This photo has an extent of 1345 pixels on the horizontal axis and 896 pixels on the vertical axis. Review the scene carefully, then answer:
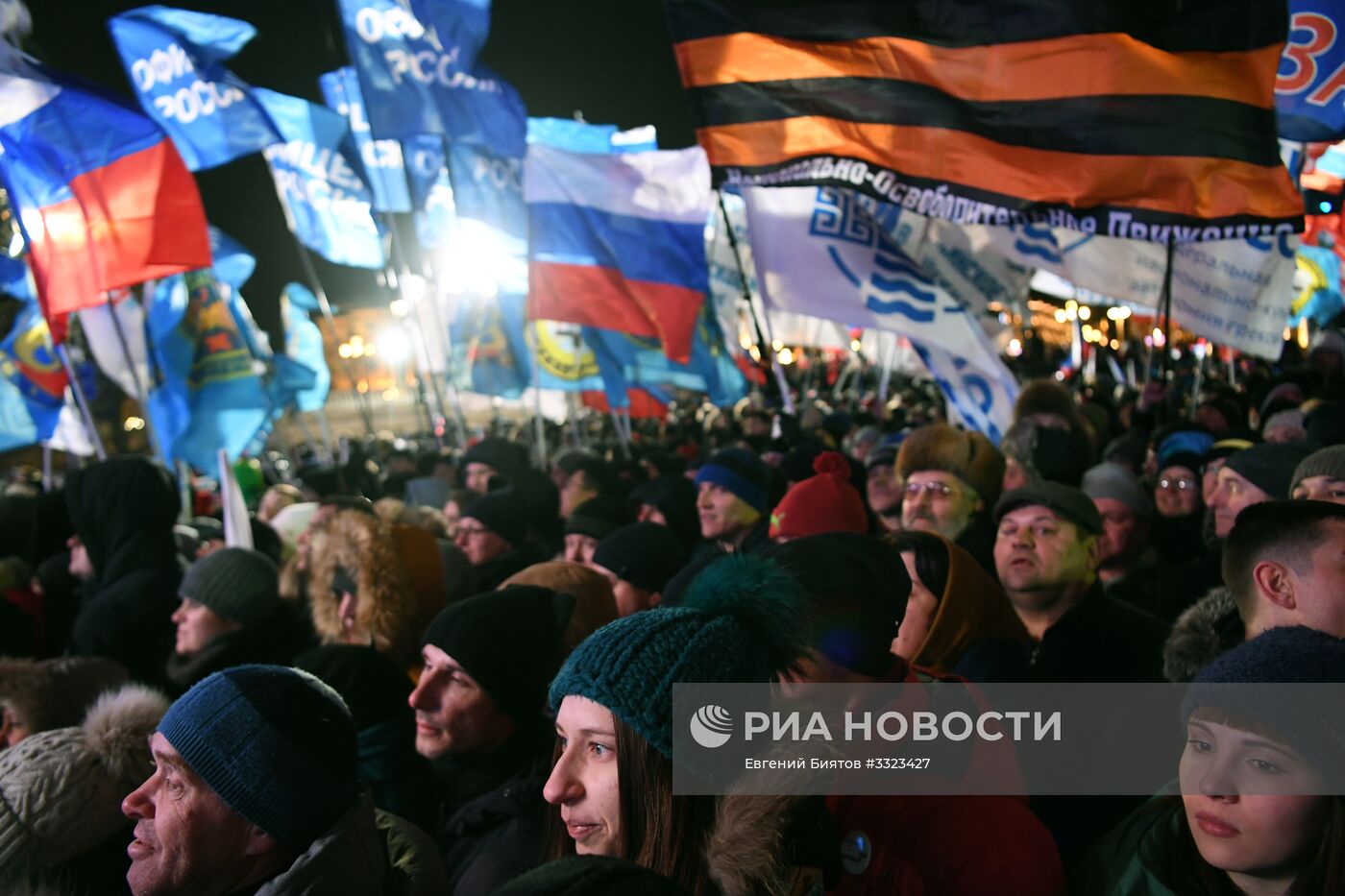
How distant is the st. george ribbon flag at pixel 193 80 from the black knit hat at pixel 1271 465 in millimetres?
8349

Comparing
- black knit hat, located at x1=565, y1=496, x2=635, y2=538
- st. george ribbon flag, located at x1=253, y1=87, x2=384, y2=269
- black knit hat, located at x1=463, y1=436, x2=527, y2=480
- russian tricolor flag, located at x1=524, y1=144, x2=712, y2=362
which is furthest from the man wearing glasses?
st. george ribbon flag, located at x1=253, y1=87, x2=384, y2=269

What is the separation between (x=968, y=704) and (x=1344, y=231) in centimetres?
1275

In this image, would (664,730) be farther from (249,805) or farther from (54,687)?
(54,687)

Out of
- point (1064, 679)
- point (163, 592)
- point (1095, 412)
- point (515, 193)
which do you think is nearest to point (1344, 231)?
point (1095, 412)

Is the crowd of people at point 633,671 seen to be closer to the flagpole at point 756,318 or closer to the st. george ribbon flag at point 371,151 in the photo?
the flagpole at point 756,318

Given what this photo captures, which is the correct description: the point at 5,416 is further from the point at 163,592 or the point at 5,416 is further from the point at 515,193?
the point at 163,592

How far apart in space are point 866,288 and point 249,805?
621 cm

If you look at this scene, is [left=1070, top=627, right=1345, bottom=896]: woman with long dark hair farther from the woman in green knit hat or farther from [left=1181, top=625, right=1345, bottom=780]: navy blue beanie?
the woman in green knit hat

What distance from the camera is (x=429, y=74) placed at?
9094 millimetres

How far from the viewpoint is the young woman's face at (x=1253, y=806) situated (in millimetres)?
1670

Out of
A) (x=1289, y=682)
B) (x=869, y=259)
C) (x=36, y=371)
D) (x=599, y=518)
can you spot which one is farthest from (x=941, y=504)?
(x=36, y=371)

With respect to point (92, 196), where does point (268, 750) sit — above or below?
above

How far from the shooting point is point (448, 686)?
10.1ft

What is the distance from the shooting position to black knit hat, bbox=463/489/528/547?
21.1 ft
